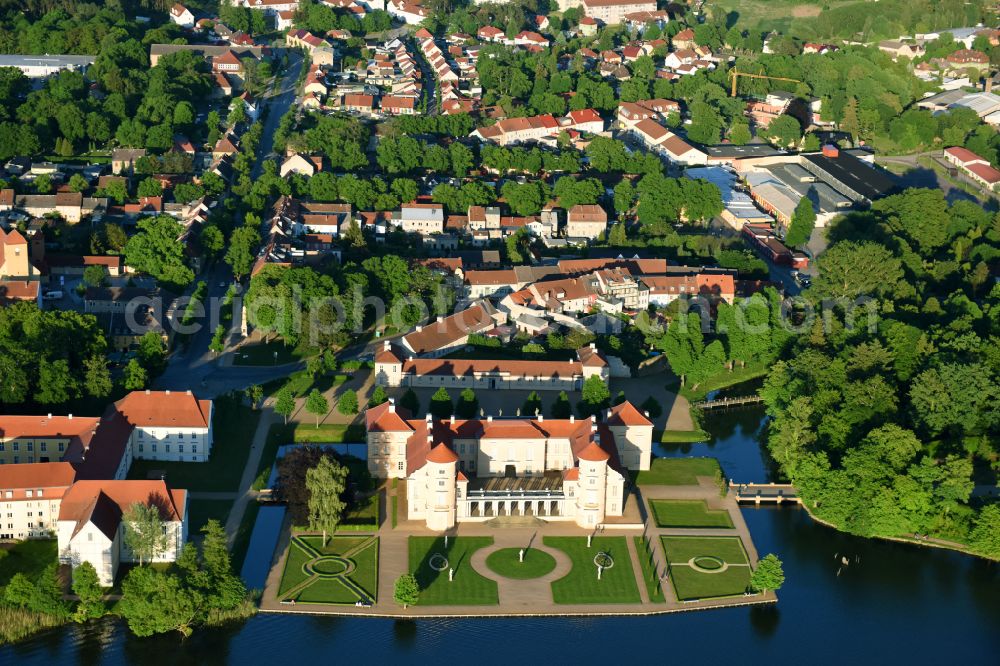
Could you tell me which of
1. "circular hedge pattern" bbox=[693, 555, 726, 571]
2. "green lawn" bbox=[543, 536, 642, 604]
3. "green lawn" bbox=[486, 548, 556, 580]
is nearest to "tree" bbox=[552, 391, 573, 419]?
"green lawn" bbox=[543, 536, 642, 604]

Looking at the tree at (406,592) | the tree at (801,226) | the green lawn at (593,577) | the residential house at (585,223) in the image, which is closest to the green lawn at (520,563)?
the green lawn at (593,577)

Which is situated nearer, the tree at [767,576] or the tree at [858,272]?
the tree at [767,576]

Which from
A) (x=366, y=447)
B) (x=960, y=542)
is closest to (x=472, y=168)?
(x=366, y=447)

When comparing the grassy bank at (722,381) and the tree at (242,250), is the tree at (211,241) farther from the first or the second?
the grassy bank at (722,381)

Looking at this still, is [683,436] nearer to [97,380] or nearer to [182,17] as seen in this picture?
[97,380]

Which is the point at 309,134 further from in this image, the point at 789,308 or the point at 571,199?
the point at 789,308

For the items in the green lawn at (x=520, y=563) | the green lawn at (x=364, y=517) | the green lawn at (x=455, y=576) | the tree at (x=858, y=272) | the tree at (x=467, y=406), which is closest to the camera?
the green lawn at (x=455, y=576)

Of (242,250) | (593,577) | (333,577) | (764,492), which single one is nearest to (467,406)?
(593,577)
